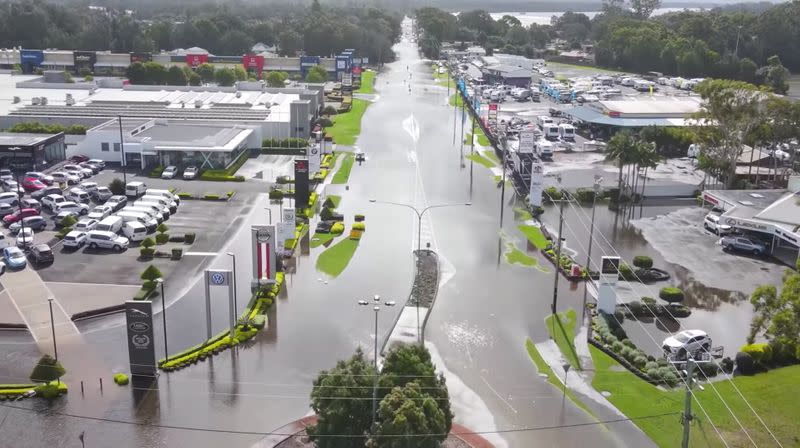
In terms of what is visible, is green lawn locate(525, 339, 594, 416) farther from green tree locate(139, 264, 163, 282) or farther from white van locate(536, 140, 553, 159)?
white van locate(536, 140, 553, 159)

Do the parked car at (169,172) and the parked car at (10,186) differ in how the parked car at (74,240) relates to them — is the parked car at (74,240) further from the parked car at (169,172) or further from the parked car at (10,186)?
the parked car at (169,172)

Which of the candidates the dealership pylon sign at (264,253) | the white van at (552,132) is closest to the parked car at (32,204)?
the dealership pylon sign at (264,253)

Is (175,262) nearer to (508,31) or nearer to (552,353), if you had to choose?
(552,353)

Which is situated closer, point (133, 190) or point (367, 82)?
point (133, 190)

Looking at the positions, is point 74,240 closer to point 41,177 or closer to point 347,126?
point 41,177

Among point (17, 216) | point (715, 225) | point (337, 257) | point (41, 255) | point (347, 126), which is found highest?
point (347, 126)

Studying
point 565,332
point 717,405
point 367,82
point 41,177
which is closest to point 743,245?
point 565,332

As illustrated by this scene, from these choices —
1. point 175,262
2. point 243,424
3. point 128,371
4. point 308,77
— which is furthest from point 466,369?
point 308,77
